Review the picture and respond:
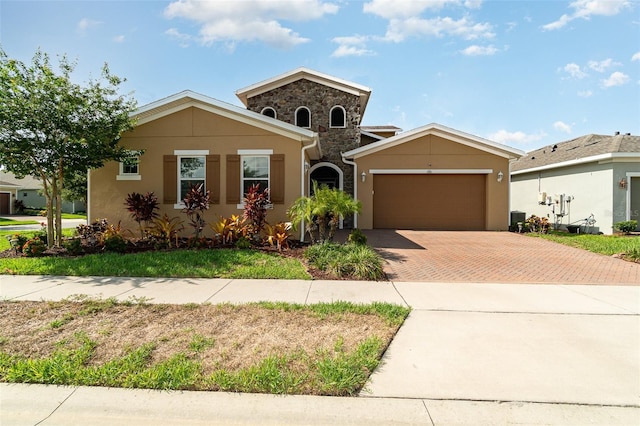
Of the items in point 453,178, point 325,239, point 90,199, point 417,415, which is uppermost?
point 453,178

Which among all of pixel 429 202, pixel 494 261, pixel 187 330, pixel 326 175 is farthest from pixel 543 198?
pixel 187 330

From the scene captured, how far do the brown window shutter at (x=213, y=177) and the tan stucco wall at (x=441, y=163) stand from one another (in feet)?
21.0

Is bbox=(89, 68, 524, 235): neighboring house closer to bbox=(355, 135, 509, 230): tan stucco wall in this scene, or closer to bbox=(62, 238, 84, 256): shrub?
bbox=(355, 135, 509, 230): tan stucco wall

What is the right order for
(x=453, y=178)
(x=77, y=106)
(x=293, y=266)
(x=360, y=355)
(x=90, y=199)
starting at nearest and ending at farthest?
(x=360, y=355) → (x=293, y=266) → (x=77, y=106) → (x=90, y=199) → (x=453, y=178)

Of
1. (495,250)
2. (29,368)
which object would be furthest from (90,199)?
(495,250)

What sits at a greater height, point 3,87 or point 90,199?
point 3,87

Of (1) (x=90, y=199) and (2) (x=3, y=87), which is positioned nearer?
(2) (x=3, y=87)

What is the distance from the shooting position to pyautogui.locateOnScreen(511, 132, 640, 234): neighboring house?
14.2 metres

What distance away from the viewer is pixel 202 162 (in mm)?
11523

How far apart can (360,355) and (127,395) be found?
222 centimetres

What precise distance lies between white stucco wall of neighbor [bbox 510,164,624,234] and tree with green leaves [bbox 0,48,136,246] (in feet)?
61.1

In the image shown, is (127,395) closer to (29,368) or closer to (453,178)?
(29,368)

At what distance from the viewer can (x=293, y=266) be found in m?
7.93

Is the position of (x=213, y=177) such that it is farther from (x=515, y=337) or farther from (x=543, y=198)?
(x=543, y=198)
